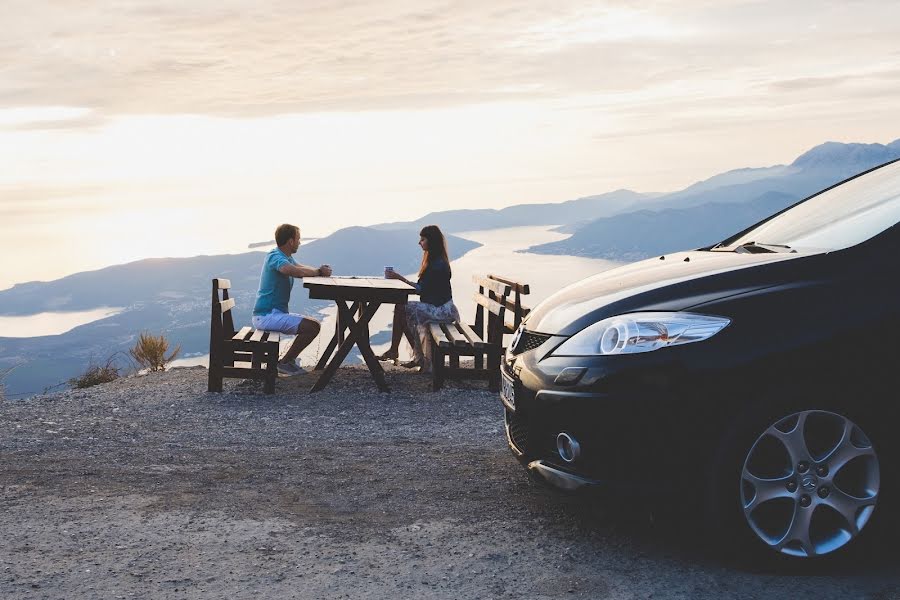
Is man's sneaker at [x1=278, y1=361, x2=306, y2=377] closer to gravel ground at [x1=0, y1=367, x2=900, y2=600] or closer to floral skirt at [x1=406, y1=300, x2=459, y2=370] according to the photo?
floral skirt at [x1=406, y1=300, x2=459, y2=370]

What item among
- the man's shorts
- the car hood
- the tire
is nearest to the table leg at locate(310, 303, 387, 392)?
the man's shorts

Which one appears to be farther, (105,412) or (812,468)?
(105,412)

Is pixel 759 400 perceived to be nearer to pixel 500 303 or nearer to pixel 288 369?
pixel 500 303

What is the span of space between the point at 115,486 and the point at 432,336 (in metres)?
4.56

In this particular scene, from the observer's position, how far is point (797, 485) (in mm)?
3723

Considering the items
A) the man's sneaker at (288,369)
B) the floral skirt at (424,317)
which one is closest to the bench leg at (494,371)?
the floral skirt at (424,317)

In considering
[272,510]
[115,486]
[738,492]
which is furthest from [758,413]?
[115,486]

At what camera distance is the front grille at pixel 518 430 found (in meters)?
4.28

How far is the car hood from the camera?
395cm

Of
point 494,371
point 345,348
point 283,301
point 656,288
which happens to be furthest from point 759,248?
point 283,301

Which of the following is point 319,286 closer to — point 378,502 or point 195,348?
point 378,502

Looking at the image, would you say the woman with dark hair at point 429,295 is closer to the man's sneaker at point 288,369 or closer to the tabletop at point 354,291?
the tabletop at point 354,291

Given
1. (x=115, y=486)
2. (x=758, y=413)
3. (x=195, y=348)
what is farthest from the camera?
(x=195, y=348)

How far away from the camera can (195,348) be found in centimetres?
17225
